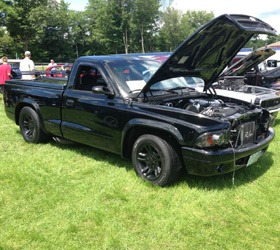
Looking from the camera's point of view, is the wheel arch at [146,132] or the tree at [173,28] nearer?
the wheel arch at [146,132]

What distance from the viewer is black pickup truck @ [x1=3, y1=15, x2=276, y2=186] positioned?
339 cm

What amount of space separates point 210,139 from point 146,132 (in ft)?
3.14

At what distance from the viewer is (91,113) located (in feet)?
14.5

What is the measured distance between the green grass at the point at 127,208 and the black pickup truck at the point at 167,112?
1.17 feet

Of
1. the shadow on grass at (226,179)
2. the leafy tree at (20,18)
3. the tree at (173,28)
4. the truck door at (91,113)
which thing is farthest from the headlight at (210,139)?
the tree at (173,28)

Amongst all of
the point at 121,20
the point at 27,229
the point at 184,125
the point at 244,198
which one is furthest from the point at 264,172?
the point at 121,20

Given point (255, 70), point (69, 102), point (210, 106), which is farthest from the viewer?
point (255, 70)

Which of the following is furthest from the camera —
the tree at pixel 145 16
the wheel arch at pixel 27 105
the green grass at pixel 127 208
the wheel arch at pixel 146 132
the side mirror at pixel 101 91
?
the tree at pixel 145 16

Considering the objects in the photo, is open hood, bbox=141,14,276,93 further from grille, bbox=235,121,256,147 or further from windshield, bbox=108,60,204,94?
grille, bbox=235,121,256,147

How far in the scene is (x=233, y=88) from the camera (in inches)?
289

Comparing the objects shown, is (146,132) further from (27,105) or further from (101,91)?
(27,105)

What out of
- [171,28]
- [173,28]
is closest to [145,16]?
[171,28]

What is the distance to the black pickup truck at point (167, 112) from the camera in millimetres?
3387

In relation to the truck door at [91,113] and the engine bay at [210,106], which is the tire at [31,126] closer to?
the truck door at [91,113]
